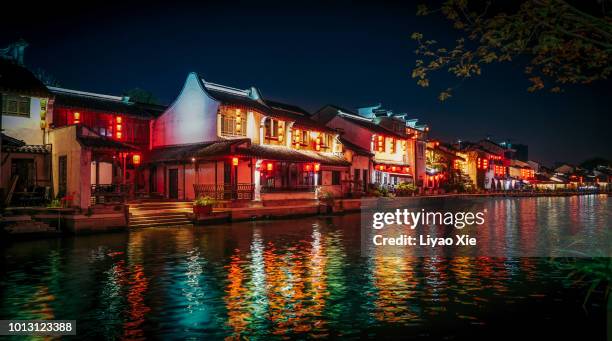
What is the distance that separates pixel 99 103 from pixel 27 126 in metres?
6.76

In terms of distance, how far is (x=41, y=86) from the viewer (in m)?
28.7

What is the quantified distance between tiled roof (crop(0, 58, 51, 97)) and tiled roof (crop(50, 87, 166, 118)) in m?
2.62

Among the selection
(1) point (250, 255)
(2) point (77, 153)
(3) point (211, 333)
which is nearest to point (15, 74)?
(2) point (77, 153)

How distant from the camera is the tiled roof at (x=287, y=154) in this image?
108ft

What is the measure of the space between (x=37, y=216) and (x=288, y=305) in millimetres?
17212

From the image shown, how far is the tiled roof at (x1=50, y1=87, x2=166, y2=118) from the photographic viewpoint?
32.3 m

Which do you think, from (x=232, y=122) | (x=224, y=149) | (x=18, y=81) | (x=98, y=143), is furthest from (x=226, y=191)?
(x=18, y=81)

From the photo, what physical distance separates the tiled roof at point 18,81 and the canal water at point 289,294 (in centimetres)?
1221

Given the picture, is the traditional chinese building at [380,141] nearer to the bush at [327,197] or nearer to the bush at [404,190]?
the bush at [404,190]

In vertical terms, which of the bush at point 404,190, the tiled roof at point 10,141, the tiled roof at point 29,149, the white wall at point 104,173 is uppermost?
the tiled roof at point 10,141

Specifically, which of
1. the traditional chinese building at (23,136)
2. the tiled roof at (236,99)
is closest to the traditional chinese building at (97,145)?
the traditional chinese building at (23,136)

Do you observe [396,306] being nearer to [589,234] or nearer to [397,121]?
[589,234]

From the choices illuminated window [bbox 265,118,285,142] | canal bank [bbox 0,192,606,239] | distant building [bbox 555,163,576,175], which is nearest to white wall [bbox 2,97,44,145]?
canal bank [bbox 0,192,606,239]

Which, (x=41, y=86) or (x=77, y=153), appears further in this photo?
(x=41, y=86)
